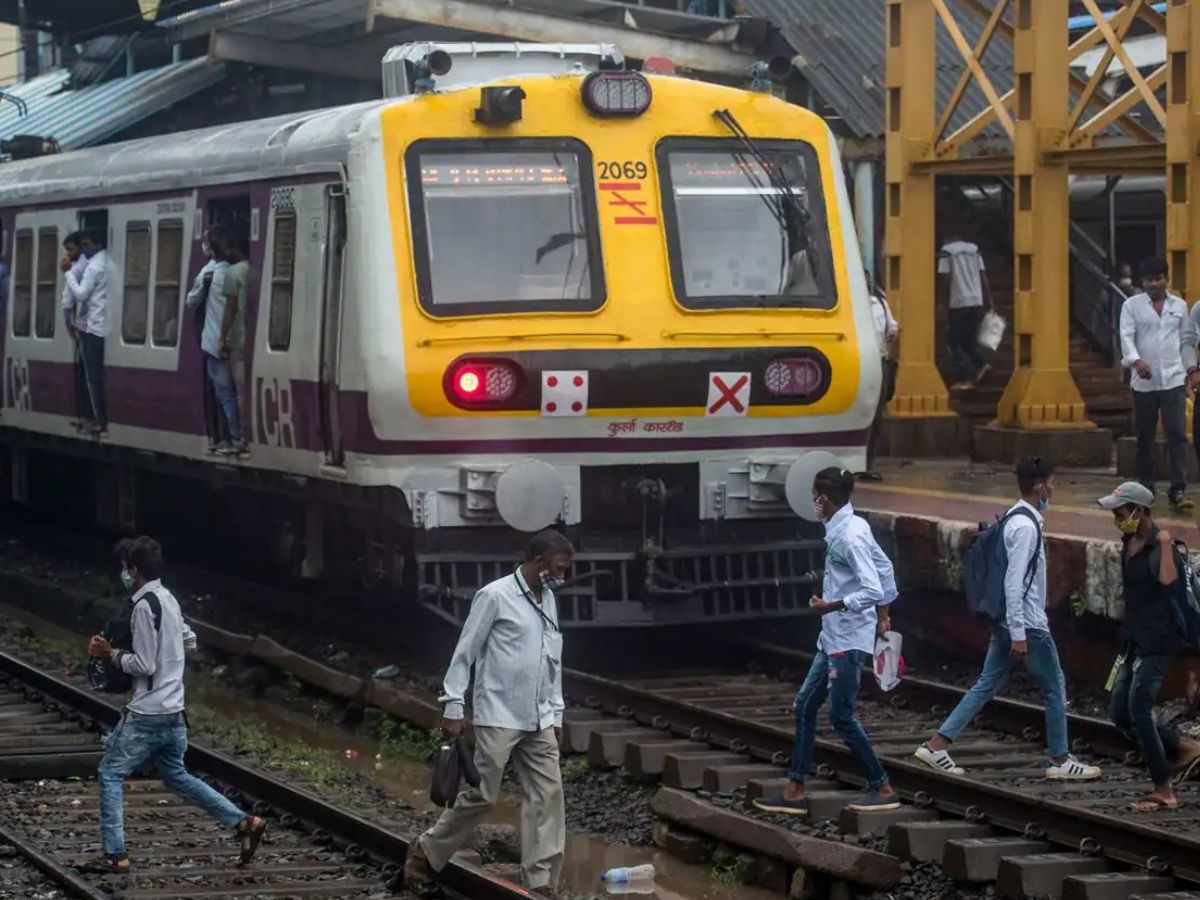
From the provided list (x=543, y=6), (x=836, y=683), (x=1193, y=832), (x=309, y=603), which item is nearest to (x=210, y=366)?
(x=309, y=603)

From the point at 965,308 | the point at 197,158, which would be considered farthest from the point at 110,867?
the point at 965,308

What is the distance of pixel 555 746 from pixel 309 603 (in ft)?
23.6

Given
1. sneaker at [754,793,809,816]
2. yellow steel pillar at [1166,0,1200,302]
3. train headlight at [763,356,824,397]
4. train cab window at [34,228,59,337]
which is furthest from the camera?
train cab window at [34,228,59,337]

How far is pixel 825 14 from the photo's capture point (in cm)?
2378

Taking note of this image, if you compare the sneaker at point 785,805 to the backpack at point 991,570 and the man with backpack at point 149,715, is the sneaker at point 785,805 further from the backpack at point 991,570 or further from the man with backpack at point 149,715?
the man with backpack at point 149,715

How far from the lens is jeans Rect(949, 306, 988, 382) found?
20.1 metres

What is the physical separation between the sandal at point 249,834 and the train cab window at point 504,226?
12.0 feet

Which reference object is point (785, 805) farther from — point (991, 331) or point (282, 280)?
point (991, 331)

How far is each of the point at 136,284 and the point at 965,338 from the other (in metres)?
8.11

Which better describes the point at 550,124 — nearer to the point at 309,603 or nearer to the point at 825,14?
the point at 309,603

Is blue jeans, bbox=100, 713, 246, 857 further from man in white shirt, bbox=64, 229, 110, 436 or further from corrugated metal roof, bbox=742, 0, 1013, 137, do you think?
corrugated metal roof, bbox=742, 0, 1013, 137

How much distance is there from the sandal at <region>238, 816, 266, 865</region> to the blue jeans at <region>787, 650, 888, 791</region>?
2.09m

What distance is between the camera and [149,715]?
8.23m

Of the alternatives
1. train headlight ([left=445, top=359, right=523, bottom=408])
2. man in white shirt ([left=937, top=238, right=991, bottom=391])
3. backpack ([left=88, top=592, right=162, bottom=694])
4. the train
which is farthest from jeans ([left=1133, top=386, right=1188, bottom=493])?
backpack ([left=88, top=592, right=162, bottom=694])
